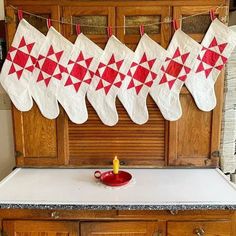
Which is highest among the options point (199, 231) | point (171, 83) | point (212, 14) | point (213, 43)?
point (212, 14)

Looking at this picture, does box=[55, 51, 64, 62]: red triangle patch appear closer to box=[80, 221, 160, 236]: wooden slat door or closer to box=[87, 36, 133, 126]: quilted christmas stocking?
box=[87, 36, 133, 126]: quilted christmas stocking

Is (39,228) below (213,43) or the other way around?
below

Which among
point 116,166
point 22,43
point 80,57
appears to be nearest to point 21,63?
point 22,43

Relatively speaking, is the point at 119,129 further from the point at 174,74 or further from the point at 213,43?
the point at 213,43

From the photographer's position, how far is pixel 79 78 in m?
1.56

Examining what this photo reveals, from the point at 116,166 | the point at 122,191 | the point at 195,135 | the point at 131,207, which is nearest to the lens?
the point at 131,207

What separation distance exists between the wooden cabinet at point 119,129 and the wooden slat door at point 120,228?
405 millimetres

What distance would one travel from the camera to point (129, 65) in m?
1.55

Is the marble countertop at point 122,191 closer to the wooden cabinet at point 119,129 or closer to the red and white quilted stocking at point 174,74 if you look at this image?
the wooden cabinet at point 119,129

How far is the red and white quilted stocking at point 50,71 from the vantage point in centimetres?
153

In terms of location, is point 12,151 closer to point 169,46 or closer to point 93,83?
point 93,83

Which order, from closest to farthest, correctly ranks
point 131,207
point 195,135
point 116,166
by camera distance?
point 131,207 → point 116,166 → point 195,135

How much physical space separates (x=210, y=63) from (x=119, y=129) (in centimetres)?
63

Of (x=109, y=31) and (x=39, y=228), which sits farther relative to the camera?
(x=109, y=31)
